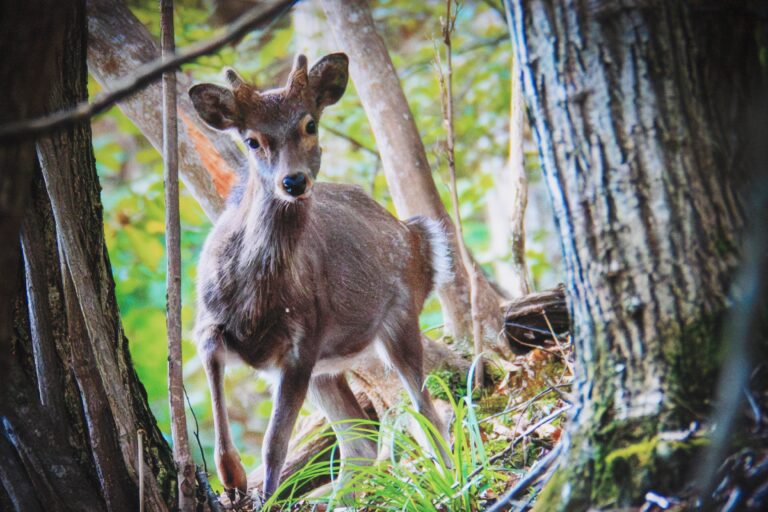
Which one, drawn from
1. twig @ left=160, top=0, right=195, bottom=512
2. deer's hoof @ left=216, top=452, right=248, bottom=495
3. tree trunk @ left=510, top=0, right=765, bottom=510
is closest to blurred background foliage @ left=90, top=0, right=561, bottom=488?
deer's hoof @ left=216, top=452, right=248, bottom=495

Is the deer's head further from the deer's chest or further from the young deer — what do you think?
the deer's chest

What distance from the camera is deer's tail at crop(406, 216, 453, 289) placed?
5.62 m

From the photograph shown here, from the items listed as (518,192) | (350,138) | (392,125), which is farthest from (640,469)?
(350,138)

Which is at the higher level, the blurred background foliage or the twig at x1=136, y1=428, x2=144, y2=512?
the blurred background foliage

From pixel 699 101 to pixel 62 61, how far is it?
2.29 meters

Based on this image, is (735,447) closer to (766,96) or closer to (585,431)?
(585,431)

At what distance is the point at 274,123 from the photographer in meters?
4.41

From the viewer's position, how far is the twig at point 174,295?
118 inches

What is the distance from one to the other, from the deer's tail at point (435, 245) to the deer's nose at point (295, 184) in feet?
4.99

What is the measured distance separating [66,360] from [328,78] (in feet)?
8.43

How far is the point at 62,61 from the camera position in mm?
2885

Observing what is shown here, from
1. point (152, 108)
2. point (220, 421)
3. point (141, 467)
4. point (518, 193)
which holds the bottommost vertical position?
point (141, 467)

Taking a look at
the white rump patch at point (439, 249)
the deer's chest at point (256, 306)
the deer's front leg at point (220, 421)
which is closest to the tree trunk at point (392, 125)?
the white rump patch at point (439, 249)

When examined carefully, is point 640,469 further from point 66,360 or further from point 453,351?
point 453,351
